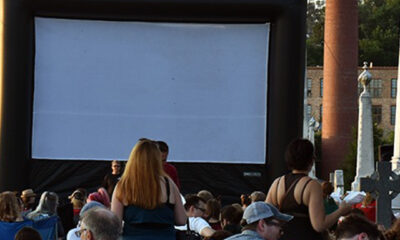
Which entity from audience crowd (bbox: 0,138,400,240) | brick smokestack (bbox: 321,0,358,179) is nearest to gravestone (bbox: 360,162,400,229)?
audience crowd (bbox: 0,138,400,240)

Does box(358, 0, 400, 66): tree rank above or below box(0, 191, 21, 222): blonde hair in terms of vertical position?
above

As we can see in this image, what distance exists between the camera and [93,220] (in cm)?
626

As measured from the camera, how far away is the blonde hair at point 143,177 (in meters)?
8.00

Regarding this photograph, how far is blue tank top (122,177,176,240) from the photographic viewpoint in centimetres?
809

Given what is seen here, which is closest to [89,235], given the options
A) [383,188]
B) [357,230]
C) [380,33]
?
[357,230]

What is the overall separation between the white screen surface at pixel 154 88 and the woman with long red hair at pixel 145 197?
7.08m

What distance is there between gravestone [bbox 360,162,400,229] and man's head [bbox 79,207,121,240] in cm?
571

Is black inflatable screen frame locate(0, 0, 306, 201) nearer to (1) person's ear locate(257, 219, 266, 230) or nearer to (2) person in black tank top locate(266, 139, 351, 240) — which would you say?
(2) person in black tank top locate(266, 139, 351, 240)

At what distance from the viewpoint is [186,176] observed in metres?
15.6

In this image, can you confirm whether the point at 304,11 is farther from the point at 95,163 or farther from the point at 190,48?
the point at 95,163

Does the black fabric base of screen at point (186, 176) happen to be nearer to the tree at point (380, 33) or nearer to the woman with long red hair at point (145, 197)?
the woman with long red hair at point (145, 197)

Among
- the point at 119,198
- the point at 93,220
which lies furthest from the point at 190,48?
the point at 93,220

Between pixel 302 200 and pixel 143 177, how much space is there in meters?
1.25

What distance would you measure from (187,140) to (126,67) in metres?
1.27
